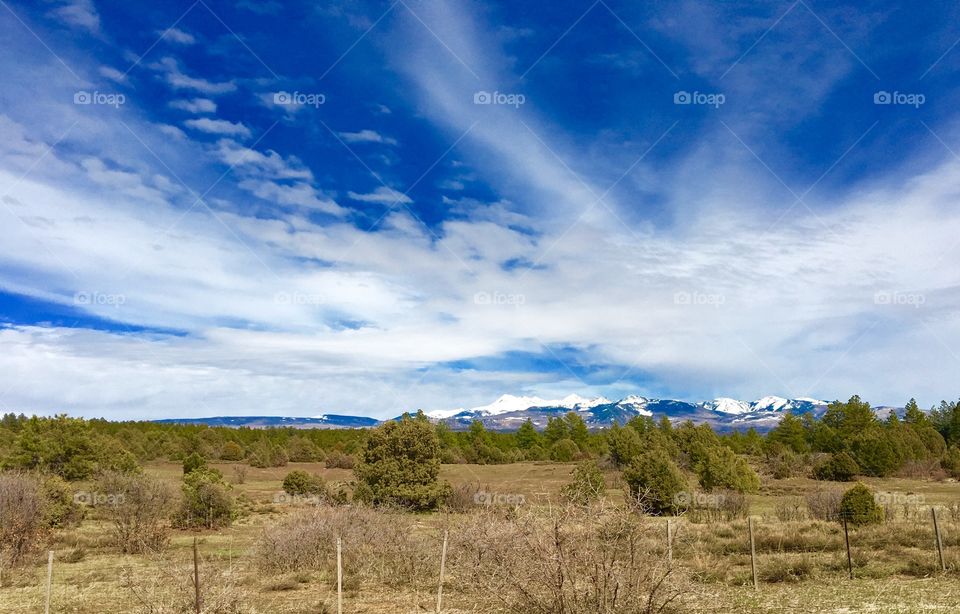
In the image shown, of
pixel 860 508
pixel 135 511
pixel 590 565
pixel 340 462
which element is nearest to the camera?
pixel 590 565

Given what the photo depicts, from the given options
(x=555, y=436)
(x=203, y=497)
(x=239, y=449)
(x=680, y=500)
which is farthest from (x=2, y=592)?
(x=555, y=436)

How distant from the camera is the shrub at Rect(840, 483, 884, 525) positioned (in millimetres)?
23656

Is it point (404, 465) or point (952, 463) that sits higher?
point (404, 465)

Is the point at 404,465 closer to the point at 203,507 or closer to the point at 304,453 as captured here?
the point at 203,507

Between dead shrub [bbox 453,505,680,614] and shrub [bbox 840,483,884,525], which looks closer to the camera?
dead shrub [bbox 453,505,680,614]

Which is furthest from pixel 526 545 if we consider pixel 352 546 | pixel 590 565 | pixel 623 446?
pixel 623 446

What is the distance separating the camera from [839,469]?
4903 centimetres

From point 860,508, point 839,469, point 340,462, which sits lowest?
point 839,469

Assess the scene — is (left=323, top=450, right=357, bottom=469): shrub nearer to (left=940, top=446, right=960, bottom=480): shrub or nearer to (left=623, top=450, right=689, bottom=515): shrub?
(left=623, top=450, right=689, bottom=515): shrub

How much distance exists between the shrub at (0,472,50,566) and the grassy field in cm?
66

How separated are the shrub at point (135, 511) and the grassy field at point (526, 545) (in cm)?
74

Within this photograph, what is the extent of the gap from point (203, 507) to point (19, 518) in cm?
968

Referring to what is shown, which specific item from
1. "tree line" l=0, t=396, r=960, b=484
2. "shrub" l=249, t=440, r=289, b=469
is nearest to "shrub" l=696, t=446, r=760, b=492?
"tree line" l=0, t=396, r=960, b=484

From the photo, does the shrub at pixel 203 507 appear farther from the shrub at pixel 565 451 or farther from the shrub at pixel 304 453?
the shrub at pixel 565 451
